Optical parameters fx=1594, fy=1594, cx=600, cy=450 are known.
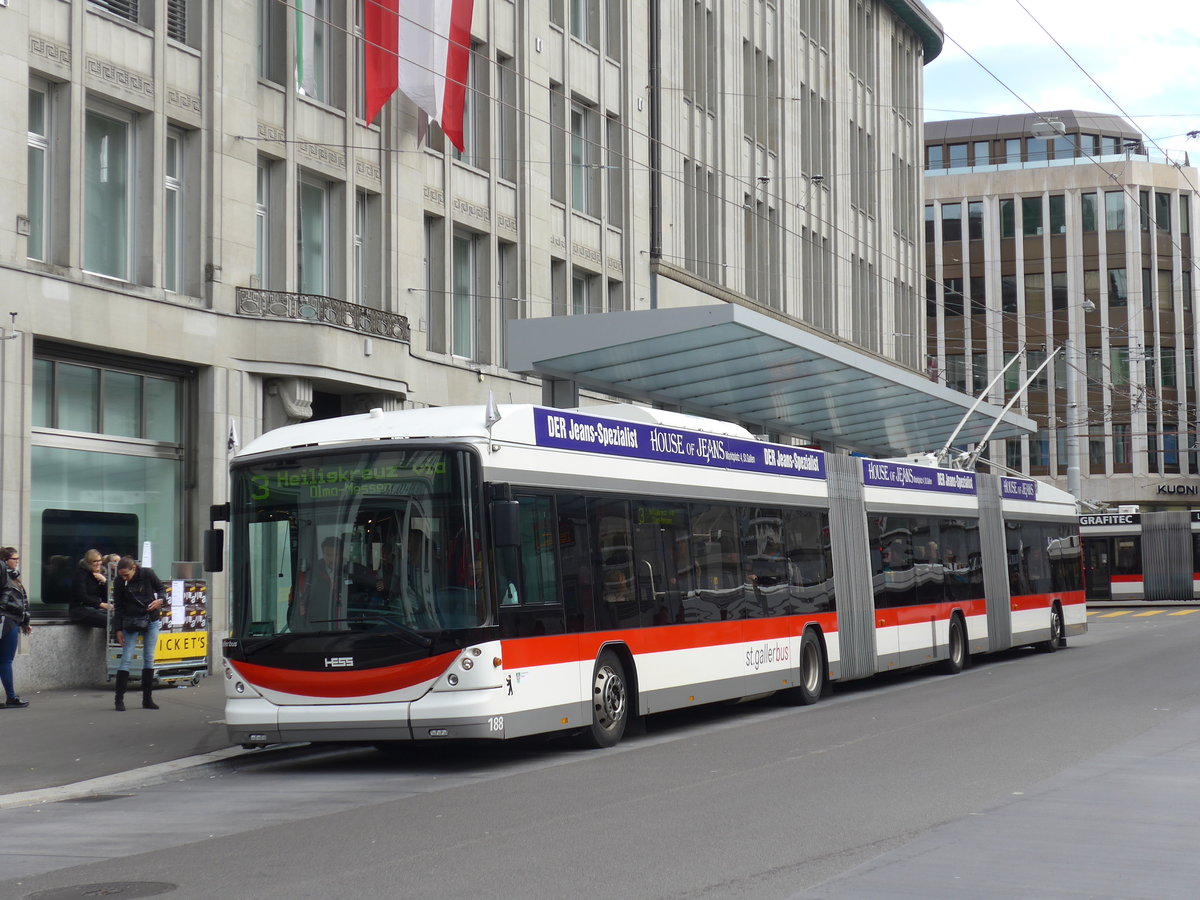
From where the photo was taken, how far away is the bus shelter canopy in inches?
787

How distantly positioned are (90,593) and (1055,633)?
53.3ft

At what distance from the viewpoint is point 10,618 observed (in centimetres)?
1650

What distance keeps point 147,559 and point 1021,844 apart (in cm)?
1360

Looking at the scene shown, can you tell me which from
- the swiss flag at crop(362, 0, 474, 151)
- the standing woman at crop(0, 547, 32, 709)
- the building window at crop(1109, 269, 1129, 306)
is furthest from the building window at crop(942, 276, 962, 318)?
the standing woman at crop(0, 547, 32, 709)

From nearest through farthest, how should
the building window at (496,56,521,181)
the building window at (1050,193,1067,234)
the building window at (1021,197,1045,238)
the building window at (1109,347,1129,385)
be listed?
the building window at (496,56,521,181) → the building window at (1109,347,1129,385) → the building window at (1050,193,1067,234) → the building window at (1021,197,1045,238)

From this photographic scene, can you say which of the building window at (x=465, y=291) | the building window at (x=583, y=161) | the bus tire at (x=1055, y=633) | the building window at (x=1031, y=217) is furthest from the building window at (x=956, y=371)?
the building window at (x=465, y=291)

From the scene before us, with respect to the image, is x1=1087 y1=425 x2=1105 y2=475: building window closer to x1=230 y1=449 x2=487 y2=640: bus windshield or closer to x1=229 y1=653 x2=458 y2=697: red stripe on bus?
x1=230 y1=449 x2=487 y2=640: bus windshield

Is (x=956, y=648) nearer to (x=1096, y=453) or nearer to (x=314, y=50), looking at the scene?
(x=314, y=50)

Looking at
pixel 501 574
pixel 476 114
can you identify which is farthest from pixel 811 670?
pixel 476 114

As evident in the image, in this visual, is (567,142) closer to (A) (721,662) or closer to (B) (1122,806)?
(A) (721,662)

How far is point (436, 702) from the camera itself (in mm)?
11953

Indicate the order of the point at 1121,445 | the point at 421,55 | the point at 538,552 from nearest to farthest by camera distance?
1. the point at 538,552
2. the point at 421,55
3. the point at 1121,445

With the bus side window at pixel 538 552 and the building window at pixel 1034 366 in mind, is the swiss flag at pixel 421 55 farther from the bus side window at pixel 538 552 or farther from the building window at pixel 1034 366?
the building window at pixel 1034 366

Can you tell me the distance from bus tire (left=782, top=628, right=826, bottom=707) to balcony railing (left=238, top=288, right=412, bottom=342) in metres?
9.19
